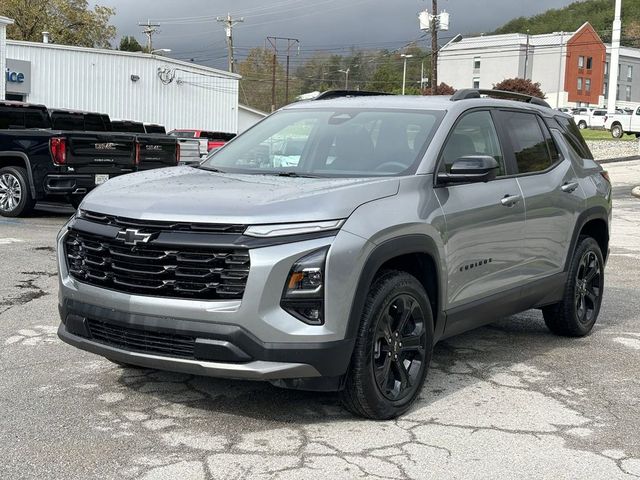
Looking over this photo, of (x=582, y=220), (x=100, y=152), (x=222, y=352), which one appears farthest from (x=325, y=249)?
(x=100, y=152)

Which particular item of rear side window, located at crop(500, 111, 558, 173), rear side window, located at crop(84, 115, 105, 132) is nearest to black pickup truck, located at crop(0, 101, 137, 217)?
rear side window, located at crop(84, 115, 105, 132)

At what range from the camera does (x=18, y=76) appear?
35.6 m

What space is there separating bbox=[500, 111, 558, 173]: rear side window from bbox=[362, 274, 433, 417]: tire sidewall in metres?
1.69

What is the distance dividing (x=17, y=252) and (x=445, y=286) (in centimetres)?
673

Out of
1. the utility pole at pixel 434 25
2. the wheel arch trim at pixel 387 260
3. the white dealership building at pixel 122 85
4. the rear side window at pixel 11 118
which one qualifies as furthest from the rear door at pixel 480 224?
the utility pole at pixel 434 25

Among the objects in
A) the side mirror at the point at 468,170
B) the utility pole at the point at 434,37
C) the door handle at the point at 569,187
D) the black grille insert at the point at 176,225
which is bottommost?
the black grille insert at the point at 176,225

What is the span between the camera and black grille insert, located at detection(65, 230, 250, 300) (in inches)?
168

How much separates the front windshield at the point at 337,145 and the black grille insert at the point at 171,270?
1168mm

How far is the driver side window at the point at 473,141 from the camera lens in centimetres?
547

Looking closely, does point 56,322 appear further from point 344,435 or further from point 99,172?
point 99,172

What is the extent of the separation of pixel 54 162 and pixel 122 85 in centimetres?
2881

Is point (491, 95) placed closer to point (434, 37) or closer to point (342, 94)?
point (342, 94)

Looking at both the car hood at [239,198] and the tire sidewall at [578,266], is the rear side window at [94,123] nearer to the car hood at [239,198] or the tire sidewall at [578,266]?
the tire sidewall at [578,266]

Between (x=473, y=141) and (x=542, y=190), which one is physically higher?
(x=473, y=141)
